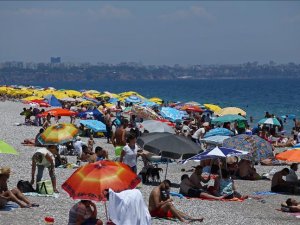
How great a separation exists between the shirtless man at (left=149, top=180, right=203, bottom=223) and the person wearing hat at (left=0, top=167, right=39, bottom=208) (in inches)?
84.6

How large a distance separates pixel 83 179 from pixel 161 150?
5.13m

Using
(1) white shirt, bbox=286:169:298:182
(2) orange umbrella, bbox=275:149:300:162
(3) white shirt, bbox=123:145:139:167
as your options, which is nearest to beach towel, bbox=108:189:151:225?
(3) white shirt, bbox=123:145:139:167

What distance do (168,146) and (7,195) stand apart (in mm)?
4293

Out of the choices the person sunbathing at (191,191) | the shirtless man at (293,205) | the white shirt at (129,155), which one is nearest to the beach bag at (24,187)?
the white shirt at (129,155)

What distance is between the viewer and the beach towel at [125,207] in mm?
8828

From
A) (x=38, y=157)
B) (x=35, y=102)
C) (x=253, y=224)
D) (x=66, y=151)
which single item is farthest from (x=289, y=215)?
(x=35, y=102)

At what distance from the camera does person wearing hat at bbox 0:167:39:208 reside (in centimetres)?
1092

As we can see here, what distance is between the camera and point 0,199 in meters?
10.9

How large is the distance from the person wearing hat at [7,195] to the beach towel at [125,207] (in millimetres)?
2720

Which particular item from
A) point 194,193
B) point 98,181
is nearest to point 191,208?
point 194,193

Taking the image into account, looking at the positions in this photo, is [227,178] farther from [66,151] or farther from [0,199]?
[66,151]

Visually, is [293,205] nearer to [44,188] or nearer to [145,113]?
[44,188]

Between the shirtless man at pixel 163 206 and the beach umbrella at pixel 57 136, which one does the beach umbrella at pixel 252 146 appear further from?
the shirtless man at pixel 163 206

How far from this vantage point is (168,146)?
14.1 meters
